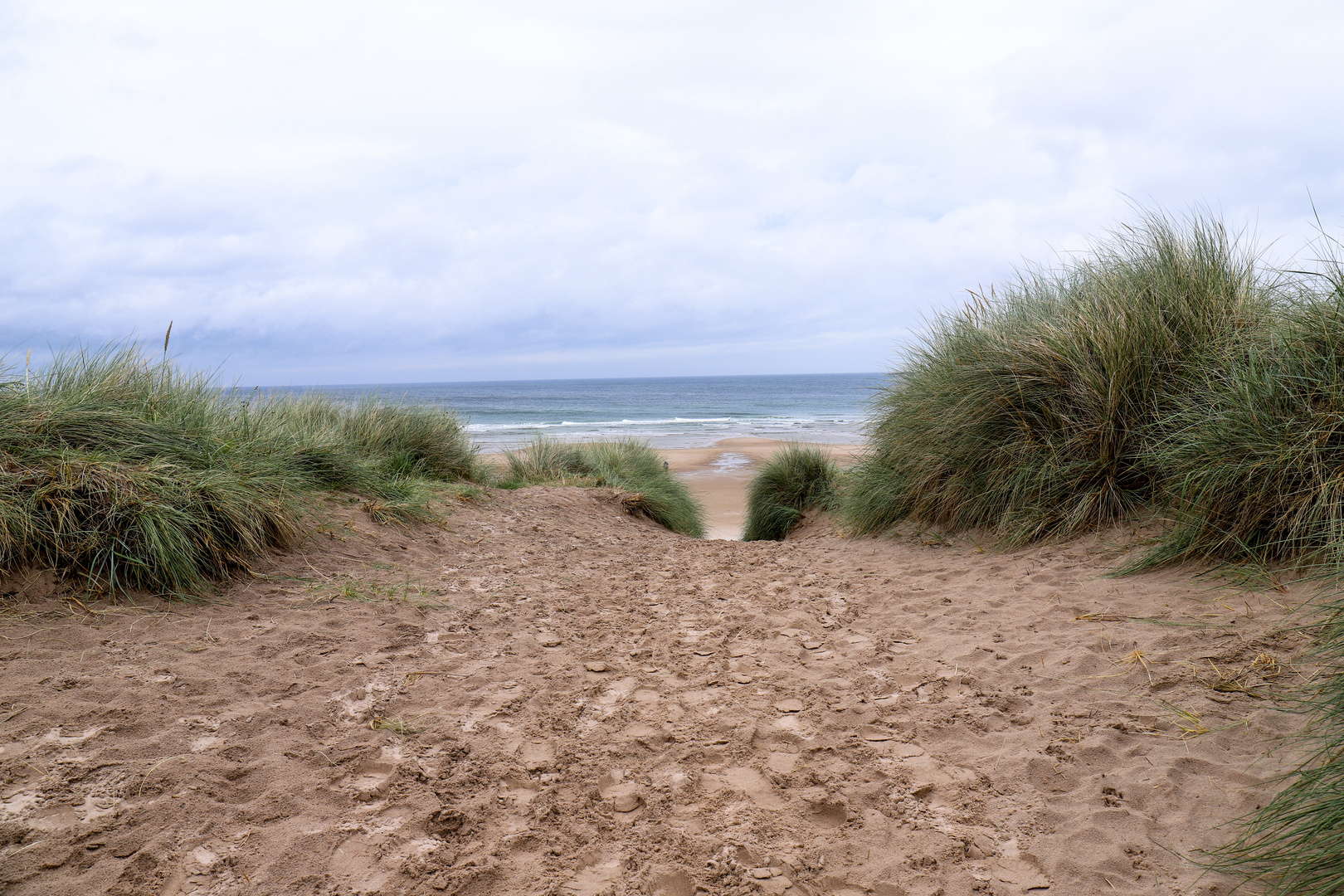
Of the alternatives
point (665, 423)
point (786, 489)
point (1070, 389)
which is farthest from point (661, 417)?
point (1070, 389)

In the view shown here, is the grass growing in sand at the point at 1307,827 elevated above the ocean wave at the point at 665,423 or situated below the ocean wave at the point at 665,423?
below

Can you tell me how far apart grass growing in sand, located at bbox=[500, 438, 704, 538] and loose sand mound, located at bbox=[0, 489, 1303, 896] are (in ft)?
19.1

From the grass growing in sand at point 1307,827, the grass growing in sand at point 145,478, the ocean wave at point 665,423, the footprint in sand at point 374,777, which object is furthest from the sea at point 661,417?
the footprint in sand at point 374,777

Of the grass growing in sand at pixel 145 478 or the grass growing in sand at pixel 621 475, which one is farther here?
the grass growing in sand at pixel 621 475

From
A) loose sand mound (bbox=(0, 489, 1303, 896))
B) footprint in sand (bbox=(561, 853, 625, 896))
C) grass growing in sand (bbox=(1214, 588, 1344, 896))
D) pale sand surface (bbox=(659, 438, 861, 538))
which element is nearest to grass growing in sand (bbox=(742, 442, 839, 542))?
pale sand surface (bbox=(659, 438, 861, 538))

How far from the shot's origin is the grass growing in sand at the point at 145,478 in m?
3.66

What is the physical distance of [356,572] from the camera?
188 inches

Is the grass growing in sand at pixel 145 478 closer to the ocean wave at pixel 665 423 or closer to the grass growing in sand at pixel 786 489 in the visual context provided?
the grass growing in sand at pixel 786 489

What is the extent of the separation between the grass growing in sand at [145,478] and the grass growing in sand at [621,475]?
13.5 ft

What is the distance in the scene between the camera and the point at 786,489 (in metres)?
9.78

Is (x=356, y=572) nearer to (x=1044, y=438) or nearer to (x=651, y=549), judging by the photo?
(x=651, y=549)

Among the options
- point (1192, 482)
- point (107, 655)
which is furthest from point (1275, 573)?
point (107, 655)

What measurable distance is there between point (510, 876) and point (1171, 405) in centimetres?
478

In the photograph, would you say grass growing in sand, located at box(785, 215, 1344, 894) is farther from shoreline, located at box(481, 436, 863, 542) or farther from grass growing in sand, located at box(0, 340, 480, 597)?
grass growing in sand, located at box(0, 340, 480, 597)
